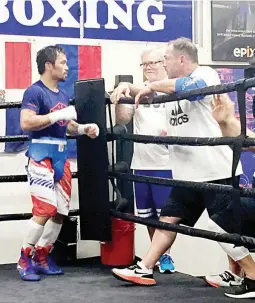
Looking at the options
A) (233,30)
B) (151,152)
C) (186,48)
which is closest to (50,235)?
(151,152)

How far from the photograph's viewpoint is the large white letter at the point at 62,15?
13.3 ft

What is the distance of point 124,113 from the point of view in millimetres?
3629

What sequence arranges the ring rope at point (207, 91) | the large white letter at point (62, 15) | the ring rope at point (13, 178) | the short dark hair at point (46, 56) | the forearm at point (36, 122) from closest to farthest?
the ring rope at point (207, 91) < the forearm at point (36, 122) < the short dark hair at point (46, 56) < the ring rope at point (13, 178) < the large white letter at point (62, 15)

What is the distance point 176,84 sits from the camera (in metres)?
2.71

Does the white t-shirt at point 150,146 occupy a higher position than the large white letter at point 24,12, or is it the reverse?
the large white letter at point 24,12

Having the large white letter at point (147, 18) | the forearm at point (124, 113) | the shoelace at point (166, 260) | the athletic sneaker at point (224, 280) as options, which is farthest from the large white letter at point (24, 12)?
the athletic sneaker at point (224, 280)

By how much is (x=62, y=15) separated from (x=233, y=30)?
1350mm

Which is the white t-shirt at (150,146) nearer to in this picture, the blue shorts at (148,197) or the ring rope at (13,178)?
the blue shorts at (148,197)

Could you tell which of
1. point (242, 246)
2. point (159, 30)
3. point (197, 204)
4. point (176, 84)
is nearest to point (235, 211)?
point (242, 246)

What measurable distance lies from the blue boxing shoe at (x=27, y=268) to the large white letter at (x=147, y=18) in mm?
1907

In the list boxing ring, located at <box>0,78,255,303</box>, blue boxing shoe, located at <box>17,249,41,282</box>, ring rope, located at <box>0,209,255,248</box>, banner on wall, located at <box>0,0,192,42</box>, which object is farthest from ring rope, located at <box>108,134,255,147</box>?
banner on wall, located at <box>0,0,192,42</box>

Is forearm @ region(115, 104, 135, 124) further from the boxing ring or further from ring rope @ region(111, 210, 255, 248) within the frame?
ring rope @ region(111, 210, 255, 248)

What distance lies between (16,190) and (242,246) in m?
1.96

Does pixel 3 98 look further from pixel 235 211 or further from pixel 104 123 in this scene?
pixel 235 211
